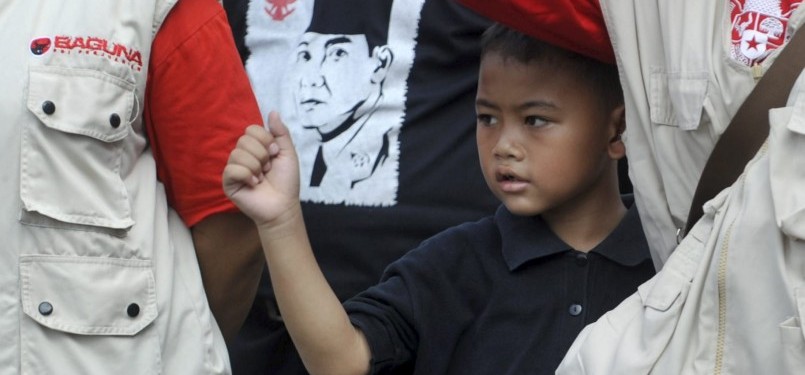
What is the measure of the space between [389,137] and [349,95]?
5.4 inches

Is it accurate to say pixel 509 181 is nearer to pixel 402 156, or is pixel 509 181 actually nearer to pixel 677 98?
pixel 677 98

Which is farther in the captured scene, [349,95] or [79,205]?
[349,95]

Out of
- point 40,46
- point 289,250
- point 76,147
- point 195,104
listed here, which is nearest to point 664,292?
point 289,250

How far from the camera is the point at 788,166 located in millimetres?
2379


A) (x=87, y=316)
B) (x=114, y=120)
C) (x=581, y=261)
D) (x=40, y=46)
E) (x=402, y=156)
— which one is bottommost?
(x=87, y=316)

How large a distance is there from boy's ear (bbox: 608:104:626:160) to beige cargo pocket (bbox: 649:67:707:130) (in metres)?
0.44

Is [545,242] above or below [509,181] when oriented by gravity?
below

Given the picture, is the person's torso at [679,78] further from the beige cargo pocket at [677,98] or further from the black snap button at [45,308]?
the black snap button at [45,308]

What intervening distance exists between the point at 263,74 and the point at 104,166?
3.32 ft

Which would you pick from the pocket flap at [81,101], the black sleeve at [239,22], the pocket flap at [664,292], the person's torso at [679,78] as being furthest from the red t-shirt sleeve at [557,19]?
the black sleeve at [239,22]

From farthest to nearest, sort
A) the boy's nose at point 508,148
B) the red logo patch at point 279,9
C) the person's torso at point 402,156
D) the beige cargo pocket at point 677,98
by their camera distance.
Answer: the red logo patch at point 279,9
the person's torso at point 402,156
the boy's nose at point 508,148
the beige cargo pocket at point 677,98

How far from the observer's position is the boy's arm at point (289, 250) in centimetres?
280

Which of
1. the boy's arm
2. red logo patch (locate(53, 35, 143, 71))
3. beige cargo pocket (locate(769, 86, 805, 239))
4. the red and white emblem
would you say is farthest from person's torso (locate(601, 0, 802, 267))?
red logo patch (locate(53, 35, 143, 71))

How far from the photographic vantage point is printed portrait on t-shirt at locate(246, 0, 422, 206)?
3.64 meters
